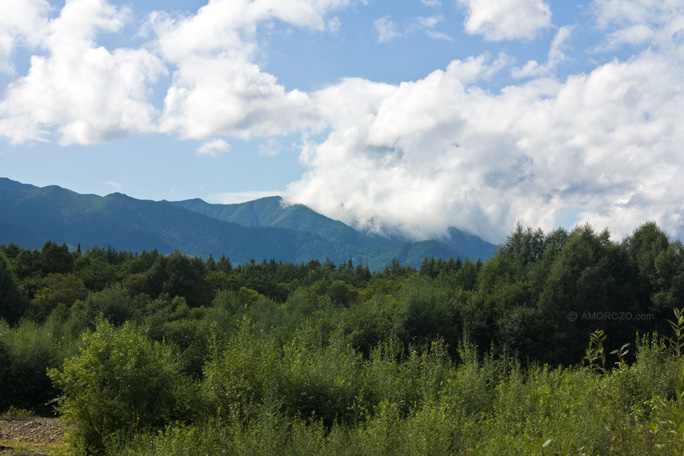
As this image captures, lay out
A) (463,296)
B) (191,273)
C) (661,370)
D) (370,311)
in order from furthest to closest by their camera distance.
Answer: (191,273)
(463,296)
(370,311)
(661,370)

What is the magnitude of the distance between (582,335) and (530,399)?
28755 millimetres

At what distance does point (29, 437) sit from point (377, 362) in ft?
38.3

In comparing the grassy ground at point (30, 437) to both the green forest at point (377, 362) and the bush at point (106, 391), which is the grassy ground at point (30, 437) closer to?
the bush at point (106, 391)

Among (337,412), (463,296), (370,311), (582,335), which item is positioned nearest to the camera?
(337,412)

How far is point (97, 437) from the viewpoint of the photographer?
13.6m

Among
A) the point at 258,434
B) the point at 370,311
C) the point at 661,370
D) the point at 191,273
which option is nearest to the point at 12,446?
the point at 258,434

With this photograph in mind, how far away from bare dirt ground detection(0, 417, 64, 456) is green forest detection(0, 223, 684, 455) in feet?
3.93

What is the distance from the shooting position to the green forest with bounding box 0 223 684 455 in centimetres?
1066

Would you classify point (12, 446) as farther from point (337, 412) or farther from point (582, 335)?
point (582, 335)

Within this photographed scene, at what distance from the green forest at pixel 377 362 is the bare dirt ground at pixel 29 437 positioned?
3.93ft

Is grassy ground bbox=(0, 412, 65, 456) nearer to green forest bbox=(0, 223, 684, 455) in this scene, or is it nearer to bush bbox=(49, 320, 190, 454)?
bush bbox=(49, 320, 190, 454)

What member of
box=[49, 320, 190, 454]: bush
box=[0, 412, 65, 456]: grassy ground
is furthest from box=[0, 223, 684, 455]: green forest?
box=[0, 412, 65, 456]: grassy ground

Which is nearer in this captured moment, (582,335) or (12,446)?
(12,446)

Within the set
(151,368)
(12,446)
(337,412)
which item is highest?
(151,368)
